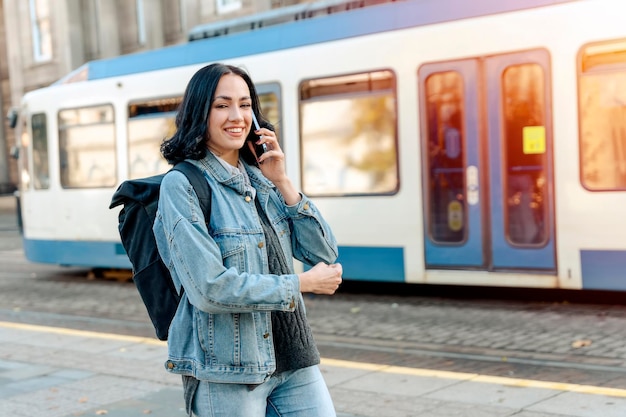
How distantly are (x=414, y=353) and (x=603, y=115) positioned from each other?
302 centimetres

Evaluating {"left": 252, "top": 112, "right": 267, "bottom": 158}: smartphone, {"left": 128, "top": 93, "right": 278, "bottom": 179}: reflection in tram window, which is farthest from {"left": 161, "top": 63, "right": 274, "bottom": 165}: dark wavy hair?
{"left": 128, "top": 93, "right": 278, "bottom": 179}: reflection in tram window

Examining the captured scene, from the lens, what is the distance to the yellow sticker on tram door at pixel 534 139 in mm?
8789

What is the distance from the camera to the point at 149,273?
8.79 ft

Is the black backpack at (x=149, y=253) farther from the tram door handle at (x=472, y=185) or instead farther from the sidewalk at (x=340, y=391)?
the tram door handle at (x=472, y=185)

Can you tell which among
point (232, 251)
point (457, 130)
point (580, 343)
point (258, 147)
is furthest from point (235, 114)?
point (457, 130)

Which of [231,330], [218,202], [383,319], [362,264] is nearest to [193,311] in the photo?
[231,330]

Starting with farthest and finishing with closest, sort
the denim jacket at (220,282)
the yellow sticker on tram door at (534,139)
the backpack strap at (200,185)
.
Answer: the yellow sticker on tram door at (534,139), the backpack strap at (200,185), the denim jacket at (220,282)

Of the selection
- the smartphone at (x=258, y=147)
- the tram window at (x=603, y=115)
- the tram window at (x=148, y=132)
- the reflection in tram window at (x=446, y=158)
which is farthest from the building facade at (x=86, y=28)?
the smartphone at (x=258, y=147)

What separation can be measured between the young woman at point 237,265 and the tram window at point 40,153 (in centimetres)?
1143

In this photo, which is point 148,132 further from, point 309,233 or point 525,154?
point 309,233

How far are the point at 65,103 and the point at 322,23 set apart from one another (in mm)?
4774

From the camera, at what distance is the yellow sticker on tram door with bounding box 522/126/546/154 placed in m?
8.79

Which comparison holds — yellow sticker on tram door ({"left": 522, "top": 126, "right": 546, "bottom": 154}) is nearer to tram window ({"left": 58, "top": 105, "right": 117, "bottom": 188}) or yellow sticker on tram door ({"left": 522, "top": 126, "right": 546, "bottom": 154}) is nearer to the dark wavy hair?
tram window ({"left": 58, "top": 105, "right": 117, "bottom": 188})

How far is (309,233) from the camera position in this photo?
112 inches
